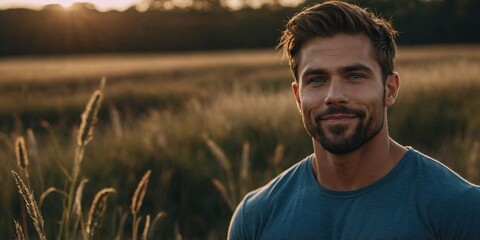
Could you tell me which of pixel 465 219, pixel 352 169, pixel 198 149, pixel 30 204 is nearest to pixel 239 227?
pixel 352 169

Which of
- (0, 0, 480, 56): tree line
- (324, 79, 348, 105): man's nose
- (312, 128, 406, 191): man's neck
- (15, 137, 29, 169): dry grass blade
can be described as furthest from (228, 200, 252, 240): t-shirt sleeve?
(0, 0, 480, 56): tree line

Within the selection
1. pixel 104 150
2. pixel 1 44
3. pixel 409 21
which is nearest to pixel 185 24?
pixel 1 44

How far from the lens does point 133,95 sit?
13078 mm

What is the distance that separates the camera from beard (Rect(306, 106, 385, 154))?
2.10 m

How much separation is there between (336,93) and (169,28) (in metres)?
50.8

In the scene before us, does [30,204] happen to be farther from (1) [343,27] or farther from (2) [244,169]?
(2) [244,169]

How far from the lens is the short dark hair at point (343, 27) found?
217cm

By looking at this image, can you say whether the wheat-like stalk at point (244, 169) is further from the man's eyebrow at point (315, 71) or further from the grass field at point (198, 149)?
the man's eyebrow at point (315, 71)

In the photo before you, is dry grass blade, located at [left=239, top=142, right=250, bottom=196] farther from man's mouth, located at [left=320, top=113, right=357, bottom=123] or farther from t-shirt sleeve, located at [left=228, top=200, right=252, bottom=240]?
man's mouth, located at [left=320, top=113, right=357, bottom=123]

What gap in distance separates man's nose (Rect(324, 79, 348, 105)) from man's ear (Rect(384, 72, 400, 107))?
0.68ft

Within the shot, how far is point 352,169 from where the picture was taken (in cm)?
213

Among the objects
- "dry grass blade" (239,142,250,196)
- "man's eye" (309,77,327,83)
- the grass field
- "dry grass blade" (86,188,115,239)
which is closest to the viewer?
"dry grass blade" (86,188,115,239)

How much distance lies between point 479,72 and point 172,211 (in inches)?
310

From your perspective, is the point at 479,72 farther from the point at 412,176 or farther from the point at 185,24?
the point at 185,24
